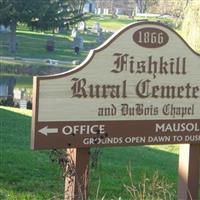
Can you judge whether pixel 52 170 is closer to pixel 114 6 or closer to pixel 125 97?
pixel 125 97

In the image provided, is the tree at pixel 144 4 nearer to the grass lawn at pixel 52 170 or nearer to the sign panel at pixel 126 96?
the grass lawn at pixel 52 170

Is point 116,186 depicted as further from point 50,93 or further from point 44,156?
point 50,93

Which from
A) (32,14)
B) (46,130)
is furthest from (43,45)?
(46,130)

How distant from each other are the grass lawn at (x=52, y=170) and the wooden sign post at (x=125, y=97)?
1.89 ft

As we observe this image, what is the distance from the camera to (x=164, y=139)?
493 cm

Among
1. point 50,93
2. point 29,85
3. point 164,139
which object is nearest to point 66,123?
→ point 50,93

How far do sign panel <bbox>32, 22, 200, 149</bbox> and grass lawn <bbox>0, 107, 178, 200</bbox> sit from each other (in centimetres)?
62

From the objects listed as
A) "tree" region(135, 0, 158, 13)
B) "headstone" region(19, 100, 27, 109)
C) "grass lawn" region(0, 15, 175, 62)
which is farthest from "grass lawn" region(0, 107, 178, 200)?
"tree" region(135, 0, 158, 13)

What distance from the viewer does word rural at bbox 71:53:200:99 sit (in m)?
4.63

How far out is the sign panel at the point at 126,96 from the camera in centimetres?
452

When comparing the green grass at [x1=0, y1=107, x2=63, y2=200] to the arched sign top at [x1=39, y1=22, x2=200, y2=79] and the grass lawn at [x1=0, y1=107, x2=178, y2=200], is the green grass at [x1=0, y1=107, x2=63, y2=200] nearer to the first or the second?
the grass lawn at [x1=0, y1=107, x2=178, y2=200]

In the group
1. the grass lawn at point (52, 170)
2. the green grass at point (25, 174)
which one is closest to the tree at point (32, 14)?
the grass lawn at point (52, 170)

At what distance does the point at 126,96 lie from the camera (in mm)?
4762

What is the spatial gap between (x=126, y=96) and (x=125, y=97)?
0.01 meters
